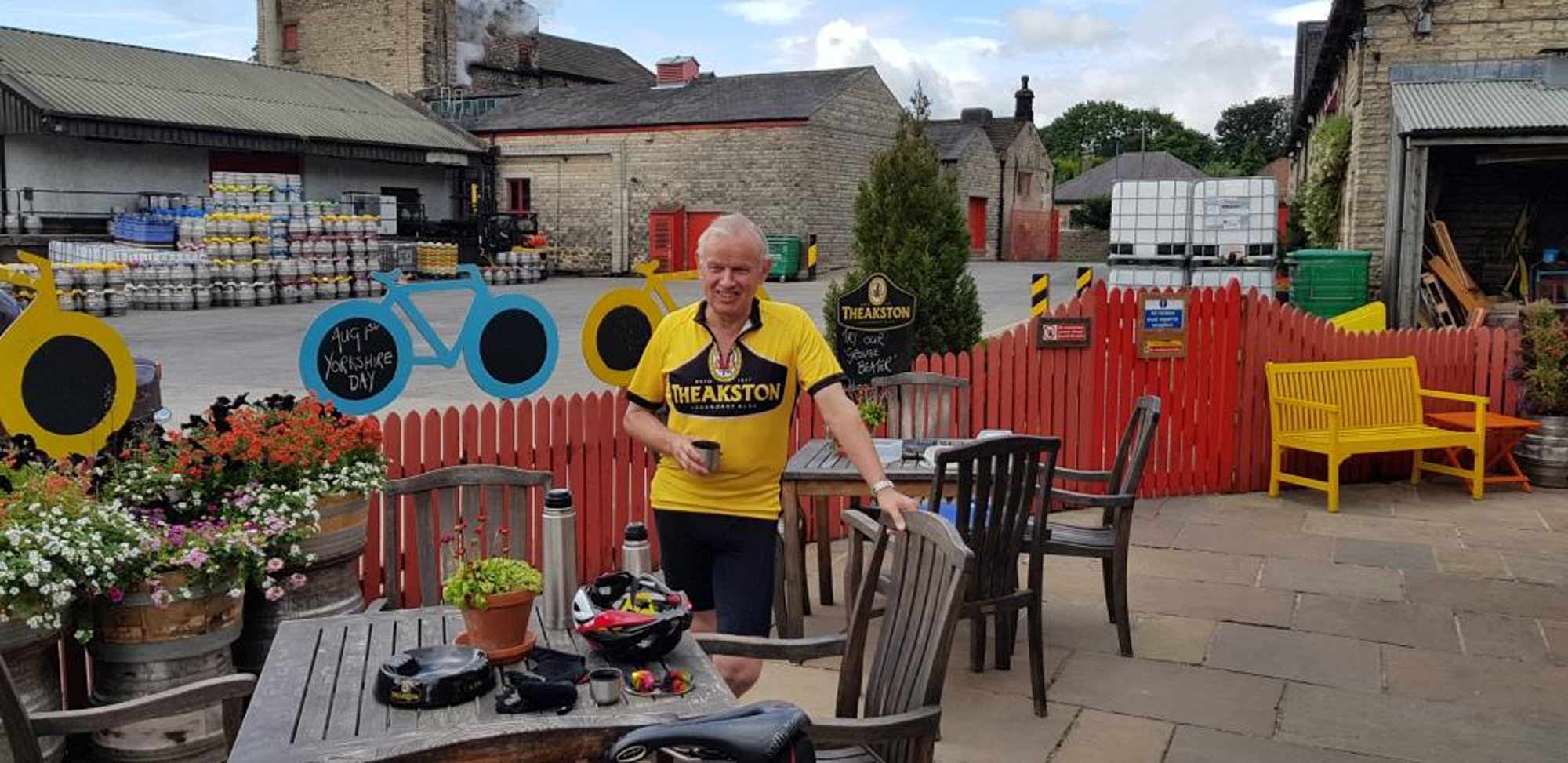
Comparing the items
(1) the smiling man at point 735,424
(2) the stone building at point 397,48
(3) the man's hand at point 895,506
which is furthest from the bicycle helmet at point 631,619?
(2) the stone building at point 397,48

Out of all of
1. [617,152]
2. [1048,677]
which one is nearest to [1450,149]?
[1048,677]

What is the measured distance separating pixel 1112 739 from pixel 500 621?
102 inches

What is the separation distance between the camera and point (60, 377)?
428 cm

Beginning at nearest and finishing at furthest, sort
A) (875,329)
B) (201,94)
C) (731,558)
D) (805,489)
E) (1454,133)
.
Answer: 1. (731,558)
2. (805,489)
3. (875,329)
4. (1454,133)
5. (201,94)

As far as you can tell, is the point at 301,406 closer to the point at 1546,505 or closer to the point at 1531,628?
the point at 1531,628

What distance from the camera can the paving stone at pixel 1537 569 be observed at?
6.57 m

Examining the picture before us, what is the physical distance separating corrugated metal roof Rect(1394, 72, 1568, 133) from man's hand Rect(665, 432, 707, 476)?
449 inches

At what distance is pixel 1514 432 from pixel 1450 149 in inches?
322

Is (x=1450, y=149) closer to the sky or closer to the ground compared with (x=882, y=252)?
closer to the sky

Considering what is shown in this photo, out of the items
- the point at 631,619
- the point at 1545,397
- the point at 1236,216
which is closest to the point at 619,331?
the point at 631,619

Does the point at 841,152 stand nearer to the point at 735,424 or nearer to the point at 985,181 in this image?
the point at 985,181

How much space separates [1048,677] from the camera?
5.15 metres

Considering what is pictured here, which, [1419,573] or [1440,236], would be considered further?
[1440,236]

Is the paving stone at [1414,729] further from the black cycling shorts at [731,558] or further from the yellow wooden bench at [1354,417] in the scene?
the yellow wooden bench at [1354,417]
